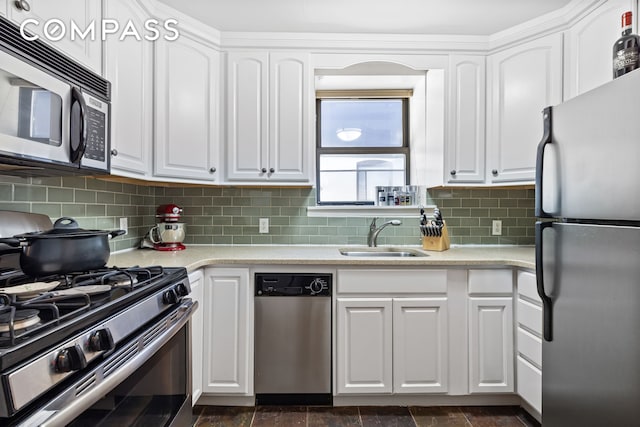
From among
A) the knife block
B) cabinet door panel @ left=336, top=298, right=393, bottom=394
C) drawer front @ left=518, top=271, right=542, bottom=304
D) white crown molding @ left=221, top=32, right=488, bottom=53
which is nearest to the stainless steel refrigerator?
drawer front @ left=518, top=271, right=542, bottom=304

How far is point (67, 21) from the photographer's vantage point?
137 centimetres

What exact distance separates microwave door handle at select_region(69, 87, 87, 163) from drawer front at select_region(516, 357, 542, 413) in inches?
86.9

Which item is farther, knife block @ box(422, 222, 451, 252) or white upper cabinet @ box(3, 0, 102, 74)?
knife block @ box(422, 222, 451, 252)

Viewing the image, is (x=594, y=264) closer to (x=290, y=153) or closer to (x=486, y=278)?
(x=486, y=278)

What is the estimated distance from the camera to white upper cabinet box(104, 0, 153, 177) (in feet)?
5.58

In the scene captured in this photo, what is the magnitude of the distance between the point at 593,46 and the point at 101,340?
2.49m

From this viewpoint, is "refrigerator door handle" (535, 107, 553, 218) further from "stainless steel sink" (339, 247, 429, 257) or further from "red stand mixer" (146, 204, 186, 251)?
"red stand mixer" (146, 204, 186, 251)

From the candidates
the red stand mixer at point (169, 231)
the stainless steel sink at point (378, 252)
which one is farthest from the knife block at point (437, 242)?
the red stand mixer at point (169, 231)

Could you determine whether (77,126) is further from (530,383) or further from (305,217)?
(530,383)

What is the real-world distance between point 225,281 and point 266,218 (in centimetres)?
69

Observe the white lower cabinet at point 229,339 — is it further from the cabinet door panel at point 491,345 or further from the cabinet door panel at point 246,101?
the cabinet door panel at point 491,345

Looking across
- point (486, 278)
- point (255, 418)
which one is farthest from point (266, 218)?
point (486, 278)

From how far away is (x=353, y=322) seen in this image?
202cm

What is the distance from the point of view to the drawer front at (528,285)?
184 cm
